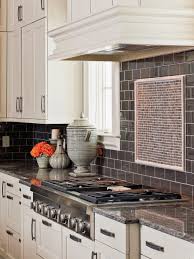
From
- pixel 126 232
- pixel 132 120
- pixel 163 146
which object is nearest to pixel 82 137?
pixel 132 120

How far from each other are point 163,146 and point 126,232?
1109 millimetres

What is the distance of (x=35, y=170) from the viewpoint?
221 inches

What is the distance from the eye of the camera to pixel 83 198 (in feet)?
12.6

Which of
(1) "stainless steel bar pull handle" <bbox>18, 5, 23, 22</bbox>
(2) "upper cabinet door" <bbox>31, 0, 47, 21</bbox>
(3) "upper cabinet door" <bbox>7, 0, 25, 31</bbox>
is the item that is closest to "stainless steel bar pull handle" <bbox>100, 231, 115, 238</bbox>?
(2) "upper cabinet door" <bbox>31, 0, 47, 21</bbox>

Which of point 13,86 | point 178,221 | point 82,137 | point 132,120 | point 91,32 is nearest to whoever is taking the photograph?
point 178,221

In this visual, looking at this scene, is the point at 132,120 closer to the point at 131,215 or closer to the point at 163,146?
the point at 163,146

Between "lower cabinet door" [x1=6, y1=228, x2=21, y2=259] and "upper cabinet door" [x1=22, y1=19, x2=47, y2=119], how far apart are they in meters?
1.02

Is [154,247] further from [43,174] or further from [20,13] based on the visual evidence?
[20,13]

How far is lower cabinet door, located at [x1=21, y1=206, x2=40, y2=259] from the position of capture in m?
4.81

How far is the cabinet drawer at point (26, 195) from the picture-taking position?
4.88 meters

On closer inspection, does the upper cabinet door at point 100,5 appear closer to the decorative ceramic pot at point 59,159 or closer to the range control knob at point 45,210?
the range control knob at point 45,210

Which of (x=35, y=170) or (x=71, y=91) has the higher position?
(x=71, y=91)

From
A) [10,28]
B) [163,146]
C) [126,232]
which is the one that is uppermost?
[10,28]

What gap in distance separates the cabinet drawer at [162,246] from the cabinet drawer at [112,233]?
91mm
